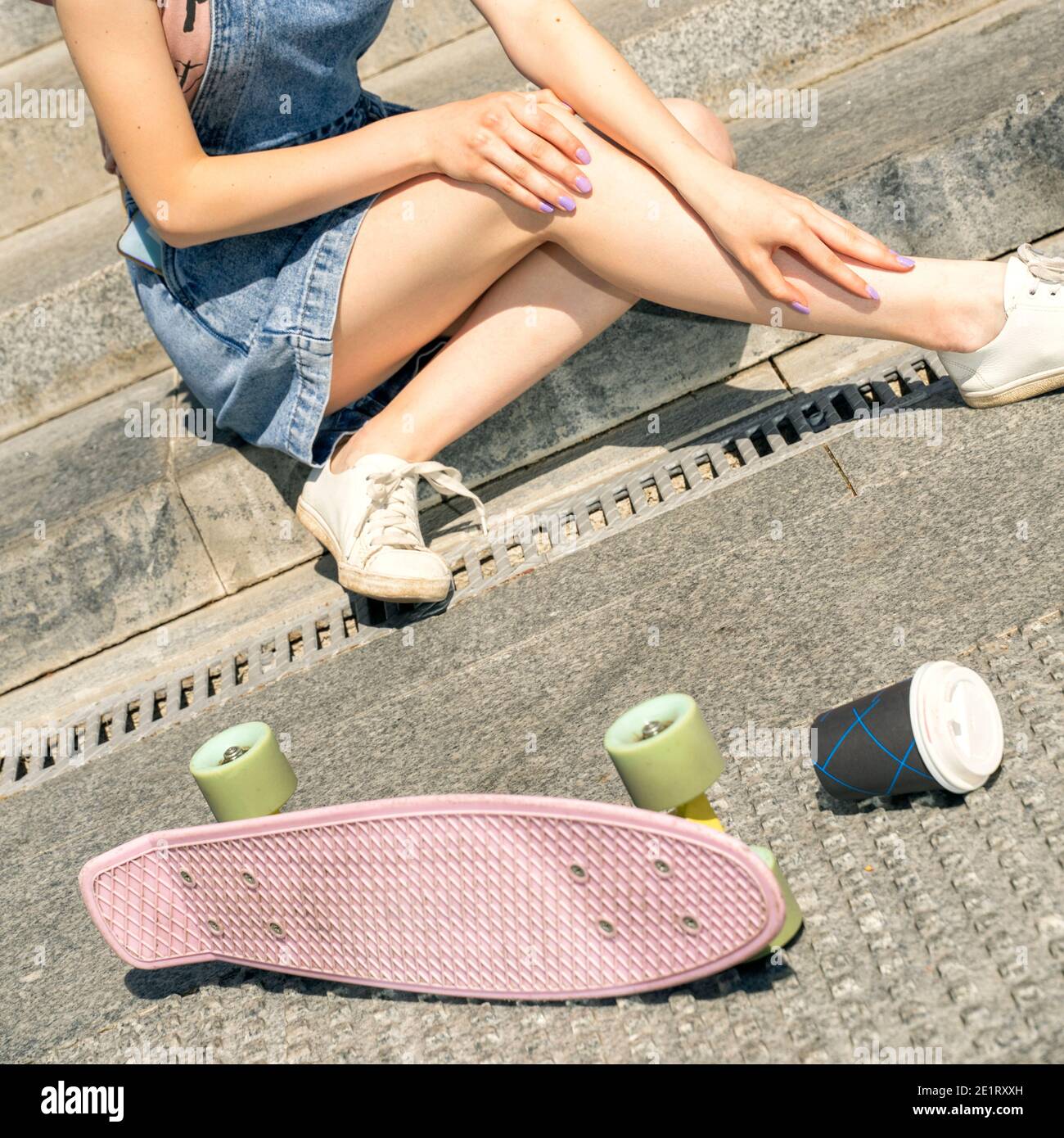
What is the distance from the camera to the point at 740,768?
140 cm

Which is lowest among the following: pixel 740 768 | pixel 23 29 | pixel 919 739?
pixel 740 768

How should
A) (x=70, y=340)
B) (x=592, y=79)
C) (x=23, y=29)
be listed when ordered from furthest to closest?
1. (x=23, y=29)
2. (x=70, y=340)
3. (x=592, y=79)

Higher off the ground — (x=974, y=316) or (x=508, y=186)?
(x=508, y=186)

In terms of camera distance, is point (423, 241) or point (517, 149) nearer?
point (517, 149)

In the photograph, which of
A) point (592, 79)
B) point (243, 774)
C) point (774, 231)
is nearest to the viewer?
point (243, 774)

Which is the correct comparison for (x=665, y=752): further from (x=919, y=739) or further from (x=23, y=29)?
(x=23, y=29)

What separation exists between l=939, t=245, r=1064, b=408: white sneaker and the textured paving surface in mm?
43

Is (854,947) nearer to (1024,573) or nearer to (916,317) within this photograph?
(1024,573)

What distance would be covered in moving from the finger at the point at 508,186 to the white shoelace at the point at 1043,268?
2.28 ft

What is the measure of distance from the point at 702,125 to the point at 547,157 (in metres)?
0.36

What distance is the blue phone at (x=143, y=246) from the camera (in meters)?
1.88

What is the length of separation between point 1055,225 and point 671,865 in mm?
1653

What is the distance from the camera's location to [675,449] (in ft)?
6.97

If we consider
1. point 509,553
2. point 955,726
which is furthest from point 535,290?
point 955,726
